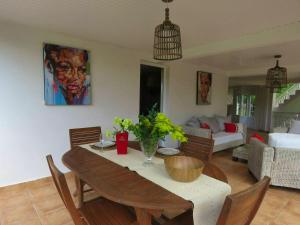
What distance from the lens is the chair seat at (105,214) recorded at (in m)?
1.33

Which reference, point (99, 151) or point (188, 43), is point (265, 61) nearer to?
point (188, 43)

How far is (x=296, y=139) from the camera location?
8.96ft

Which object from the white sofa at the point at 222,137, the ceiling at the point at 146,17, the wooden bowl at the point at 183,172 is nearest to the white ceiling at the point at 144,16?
the ceiling at the point at 146,17

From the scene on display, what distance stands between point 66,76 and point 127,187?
2408 mm

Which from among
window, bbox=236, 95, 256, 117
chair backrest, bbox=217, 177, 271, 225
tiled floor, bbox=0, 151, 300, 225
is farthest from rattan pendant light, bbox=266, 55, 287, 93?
window, bbox=236, 95, 256, 117

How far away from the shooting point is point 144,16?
2.37 metres

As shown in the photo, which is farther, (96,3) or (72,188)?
(72,188)

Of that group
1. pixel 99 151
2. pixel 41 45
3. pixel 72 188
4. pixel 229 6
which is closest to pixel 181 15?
pixel 229 6

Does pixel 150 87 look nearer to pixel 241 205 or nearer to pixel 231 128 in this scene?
pixel 231 128

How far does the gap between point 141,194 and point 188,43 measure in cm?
305

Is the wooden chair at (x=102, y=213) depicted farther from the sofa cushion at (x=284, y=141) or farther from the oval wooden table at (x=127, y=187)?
the sofa cushion at (x=284, y=141)

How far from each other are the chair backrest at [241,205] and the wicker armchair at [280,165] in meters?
2.13

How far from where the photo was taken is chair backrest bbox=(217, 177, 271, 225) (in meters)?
0.83

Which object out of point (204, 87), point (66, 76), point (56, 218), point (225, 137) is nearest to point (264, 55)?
point (204, 87)
